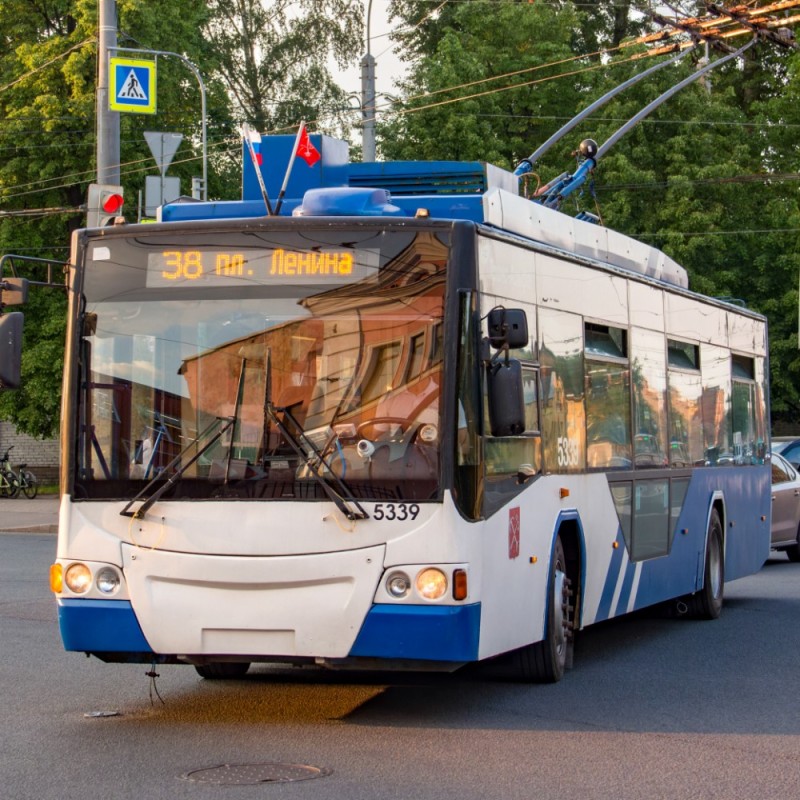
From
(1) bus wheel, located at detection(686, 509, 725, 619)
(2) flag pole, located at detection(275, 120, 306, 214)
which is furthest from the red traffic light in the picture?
(1) bus wheel, located at detection(686, 509, 725, 619)

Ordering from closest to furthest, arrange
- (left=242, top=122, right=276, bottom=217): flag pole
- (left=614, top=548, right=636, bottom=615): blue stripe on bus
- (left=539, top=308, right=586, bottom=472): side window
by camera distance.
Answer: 1. (left=242, top=122, right=276, bottom=217): flag pole
2. (left=539, top=308, right=586, bottom=472): side window
3. (left=614, top=548, right=636, bottom=615): blue stripe on bus

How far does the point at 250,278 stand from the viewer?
8.80 metres

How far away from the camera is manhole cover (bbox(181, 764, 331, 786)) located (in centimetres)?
733

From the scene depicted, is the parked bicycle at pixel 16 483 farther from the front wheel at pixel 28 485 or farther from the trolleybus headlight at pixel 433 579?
the trolleybus headlight at pixel 433 579

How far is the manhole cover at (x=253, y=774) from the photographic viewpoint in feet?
24.0

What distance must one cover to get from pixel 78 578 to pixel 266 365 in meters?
1.56

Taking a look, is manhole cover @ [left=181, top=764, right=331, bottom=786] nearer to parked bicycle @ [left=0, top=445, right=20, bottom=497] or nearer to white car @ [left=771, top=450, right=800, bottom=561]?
white car @ [left=771, top=450, right=800, bottom=561]

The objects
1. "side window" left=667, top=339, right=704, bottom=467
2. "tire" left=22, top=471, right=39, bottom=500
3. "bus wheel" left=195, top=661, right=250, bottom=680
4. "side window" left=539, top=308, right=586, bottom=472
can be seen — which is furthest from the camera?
"tire" left=22, top=471, right=39, bottom=500

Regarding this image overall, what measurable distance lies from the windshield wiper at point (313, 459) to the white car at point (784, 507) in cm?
1431

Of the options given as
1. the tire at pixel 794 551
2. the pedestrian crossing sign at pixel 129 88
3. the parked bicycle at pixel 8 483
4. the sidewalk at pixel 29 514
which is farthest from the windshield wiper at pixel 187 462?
the parked bicycle at pixel 8 483

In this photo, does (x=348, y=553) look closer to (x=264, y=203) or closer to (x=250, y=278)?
(x=250, y=278)

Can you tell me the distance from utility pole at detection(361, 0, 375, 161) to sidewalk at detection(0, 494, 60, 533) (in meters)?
8.50

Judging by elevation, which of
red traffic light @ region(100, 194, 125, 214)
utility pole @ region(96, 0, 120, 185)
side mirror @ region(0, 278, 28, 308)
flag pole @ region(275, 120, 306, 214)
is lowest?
side mirror @ region(0, 278, 28, 308)

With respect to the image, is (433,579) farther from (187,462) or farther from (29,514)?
(29,514)
